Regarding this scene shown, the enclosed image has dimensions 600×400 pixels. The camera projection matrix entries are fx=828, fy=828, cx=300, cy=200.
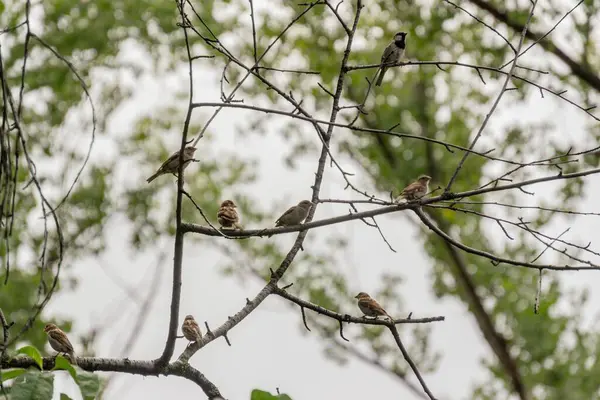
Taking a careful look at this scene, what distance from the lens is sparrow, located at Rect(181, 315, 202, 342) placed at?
6645 millimetres

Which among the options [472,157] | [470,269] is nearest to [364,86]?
[472,157]

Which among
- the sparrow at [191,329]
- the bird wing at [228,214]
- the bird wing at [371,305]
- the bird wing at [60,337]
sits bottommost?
the bird wing at [60,337]

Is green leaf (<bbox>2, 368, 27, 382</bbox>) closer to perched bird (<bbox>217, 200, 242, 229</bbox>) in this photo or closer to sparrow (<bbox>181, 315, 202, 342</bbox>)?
perched bird (<bbox>217, 200, 242, 229</bbox>)

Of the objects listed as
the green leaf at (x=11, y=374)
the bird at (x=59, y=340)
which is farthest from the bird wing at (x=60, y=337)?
the green leaf at (x=11, y=374)

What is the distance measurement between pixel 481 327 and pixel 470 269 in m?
1.23

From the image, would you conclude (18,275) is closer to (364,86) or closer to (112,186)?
(112,186)

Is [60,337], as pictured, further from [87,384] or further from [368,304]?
[87,384]

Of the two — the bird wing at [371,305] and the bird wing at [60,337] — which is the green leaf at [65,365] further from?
the bird wing at [371,305]

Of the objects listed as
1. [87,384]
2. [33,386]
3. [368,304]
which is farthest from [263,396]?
[368,304]

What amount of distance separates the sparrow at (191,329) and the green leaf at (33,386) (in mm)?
4287

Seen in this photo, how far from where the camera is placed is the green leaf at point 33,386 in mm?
2240

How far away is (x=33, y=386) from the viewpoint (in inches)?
89.0

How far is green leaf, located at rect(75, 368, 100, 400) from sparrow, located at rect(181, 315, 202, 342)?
4296mm

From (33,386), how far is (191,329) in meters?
4.48
